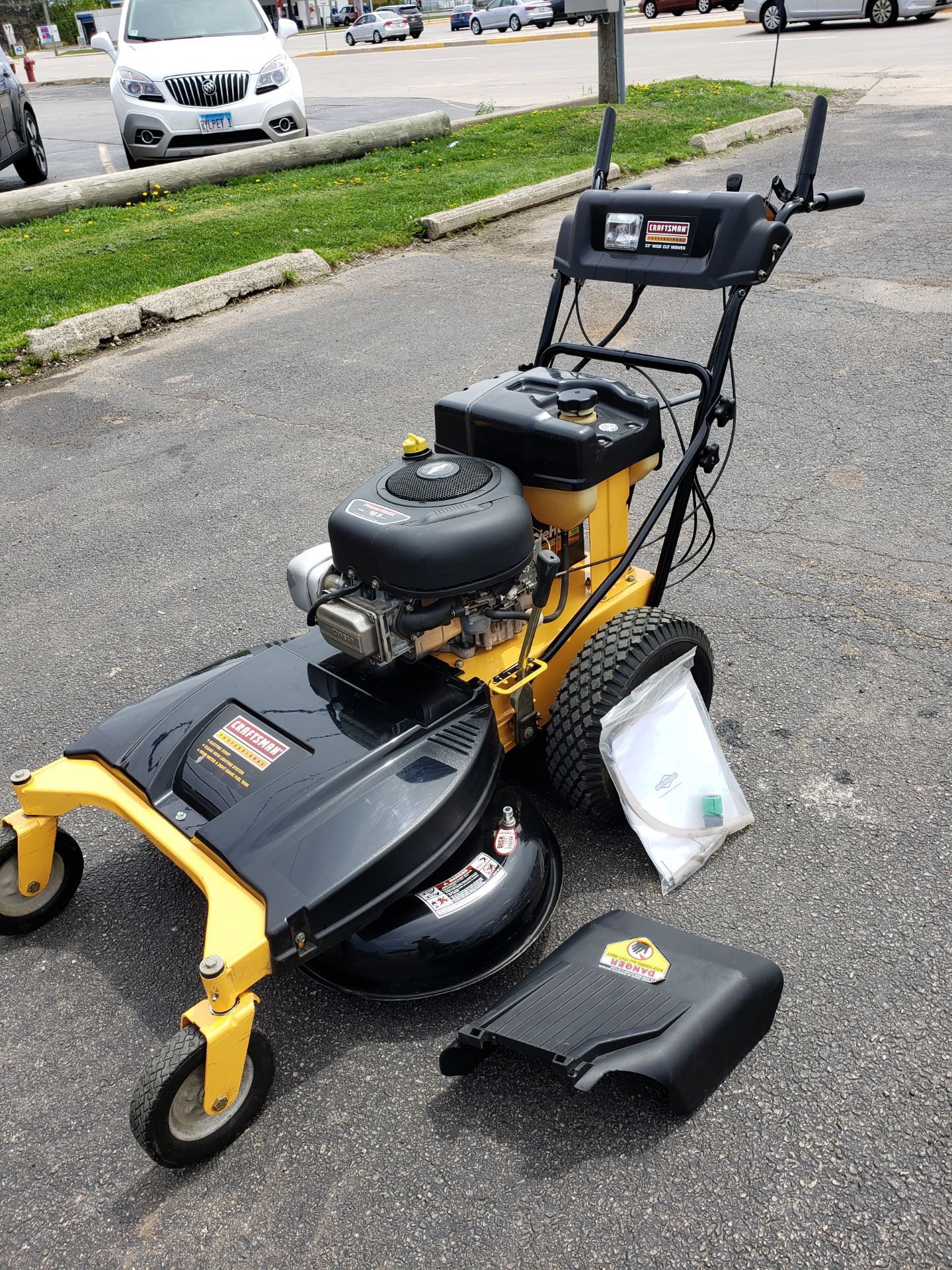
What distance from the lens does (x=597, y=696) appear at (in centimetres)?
256

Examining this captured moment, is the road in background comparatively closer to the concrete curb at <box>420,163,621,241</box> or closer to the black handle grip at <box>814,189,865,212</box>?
the concrete curb at <box>420,163,621,241</box>

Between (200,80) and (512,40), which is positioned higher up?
(200,80)

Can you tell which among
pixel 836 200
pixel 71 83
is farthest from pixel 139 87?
pixel 71 83

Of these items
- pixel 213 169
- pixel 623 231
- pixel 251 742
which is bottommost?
pixel 213 169

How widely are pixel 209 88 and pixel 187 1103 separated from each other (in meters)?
9.73

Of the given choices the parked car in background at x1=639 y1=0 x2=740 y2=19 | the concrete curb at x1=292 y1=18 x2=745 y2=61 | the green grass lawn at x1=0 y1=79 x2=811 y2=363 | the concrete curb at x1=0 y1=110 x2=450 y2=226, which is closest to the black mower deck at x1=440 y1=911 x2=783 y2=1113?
the green grass lawn at x1=0 y1=79 x2=811 y2=363

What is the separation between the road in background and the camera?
13094 mm

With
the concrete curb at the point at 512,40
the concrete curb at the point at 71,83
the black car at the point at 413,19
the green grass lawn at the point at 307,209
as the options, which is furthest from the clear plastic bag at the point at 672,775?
the black car at the point at 413,19

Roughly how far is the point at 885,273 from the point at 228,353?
4.03 meters

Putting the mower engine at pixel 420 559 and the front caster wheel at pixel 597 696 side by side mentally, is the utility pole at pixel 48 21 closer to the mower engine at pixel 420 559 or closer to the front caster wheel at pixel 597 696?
the mower engine at pixel 420 559

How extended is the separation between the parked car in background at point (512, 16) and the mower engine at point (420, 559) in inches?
1309

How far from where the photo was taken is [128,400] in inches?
227

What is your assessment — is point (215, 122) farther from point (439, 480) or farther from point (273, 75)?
point (439, 480)

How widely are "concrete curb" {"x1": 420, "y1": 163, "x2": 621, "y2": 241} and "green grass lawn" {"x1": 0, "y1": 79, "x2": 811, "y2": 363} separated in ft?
0.62
